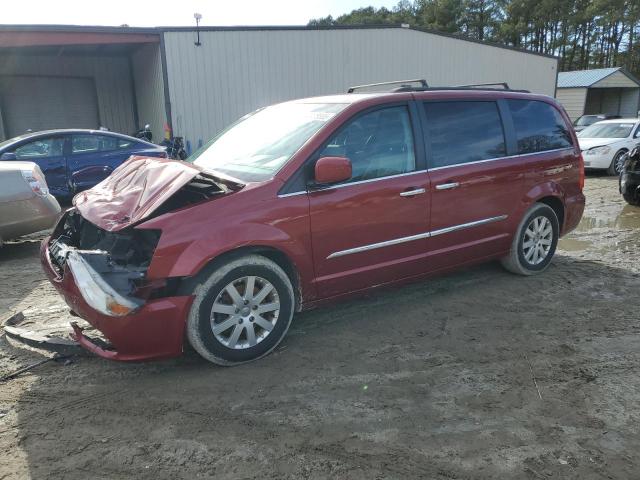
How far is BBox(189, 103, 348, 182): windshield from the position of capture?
12.4 ft

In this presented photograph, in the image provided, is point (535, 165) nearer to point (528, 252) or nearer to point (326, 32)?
point (528, 252)

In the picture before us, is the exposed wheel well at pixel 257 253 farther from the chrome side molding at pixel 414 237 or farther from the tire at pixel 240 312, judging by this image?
the chrome side molding at pixel 414 237

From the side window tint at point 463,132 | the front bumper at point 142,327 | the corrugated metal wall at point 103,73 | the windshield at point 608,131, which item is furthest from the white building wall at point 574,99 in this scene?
the front bumper at point 142,327

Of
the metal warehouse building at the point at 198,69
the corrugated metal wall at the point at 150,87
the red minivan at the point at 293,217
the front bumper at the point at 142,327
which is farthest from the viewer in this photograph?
the corrugated metal wall at the point at 150,87

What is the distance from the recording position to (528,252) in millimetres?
5223

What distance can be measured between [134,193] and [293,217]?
114cm

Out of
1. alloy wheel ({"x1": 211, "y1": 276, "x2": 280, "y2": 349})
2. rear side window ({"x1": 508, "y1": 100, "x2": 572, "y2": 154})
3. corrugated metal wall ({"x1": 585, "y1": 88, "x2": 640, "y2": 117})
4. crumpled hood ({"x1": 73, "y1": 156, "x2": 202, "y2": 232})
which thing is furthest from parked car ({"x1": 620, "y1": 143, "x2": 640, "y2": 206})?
corrugated metal wall ({"x1": 585, "y1": 88, "x2": 640, "y2": 117})

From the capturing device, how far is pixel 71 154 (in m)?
9.55

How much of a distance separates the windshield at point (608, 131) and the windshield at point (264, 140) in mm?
12896

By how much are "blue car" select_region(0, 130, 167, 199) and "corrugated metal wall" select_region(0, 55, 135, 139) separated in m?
10.1

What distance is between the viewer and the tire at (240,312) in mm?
3273

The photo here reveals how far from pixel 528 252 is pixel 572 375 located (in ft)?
6.83

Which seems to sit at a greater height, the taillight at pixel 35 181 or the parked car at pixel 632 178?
the taillight at pixel 35 181

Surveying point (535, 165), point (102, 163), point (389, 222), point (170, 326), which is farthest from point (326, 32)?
point (170, 326)
